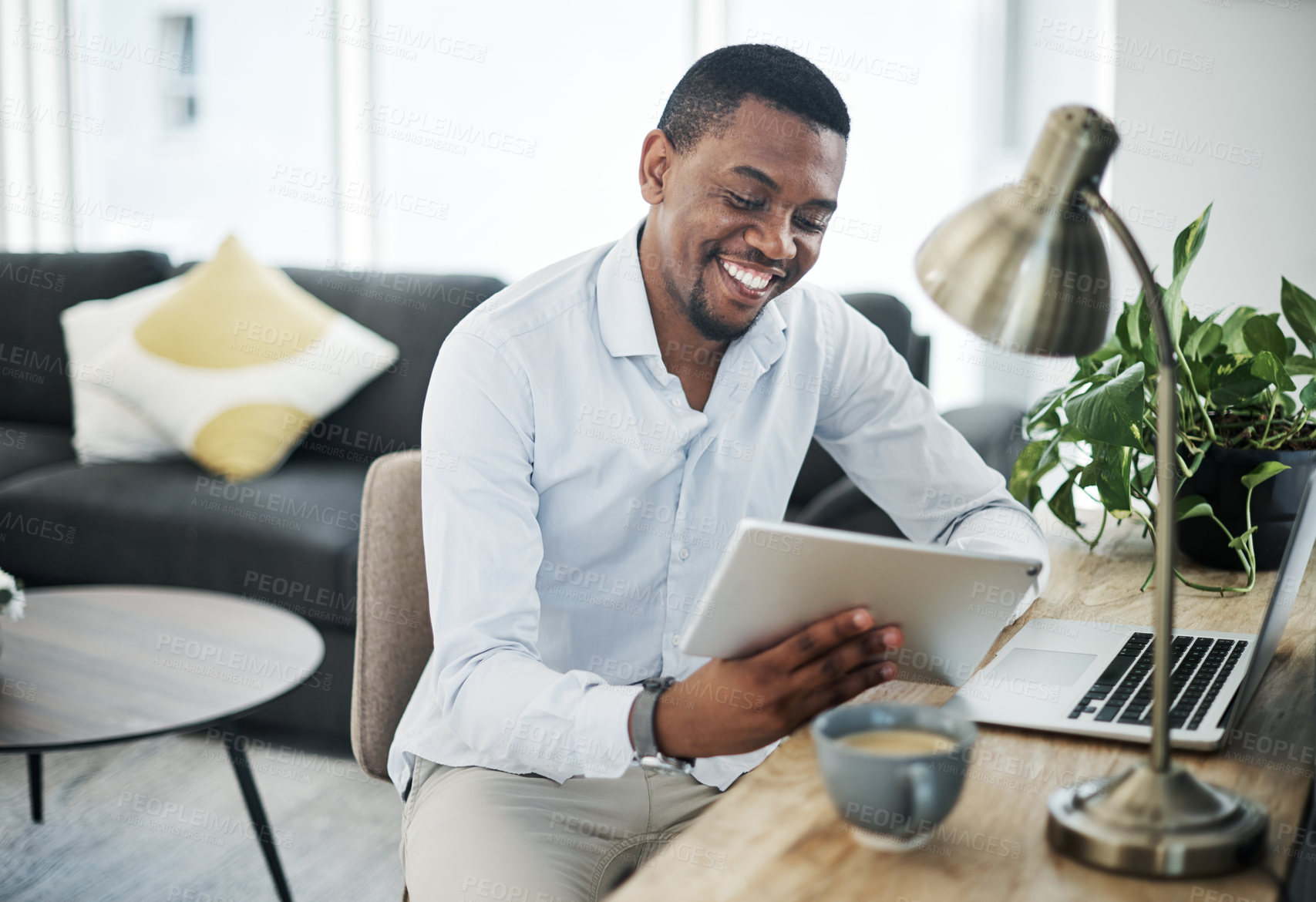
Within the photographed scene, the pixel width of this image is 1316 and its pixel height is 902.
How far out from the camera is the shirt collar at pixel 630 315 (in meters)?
1.26

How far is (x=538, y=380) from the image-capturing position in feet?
3.93

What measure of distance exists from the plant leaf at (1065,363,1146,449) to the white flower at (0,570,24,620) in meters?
1.51

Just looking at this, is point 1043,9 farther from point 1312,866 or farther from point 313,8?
point 1312,866

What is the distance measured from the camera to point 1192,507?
1191 mm

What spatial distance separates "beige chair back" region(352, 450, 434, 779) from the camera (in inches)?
45.7

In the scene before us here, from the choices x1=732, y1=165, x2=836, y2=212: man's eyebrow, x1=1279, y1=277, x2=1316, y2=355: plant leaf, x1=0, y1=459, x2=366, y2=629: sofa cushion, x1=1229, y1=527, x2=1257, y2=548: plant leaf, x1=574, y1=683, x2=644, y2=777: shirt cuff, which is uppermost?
x1=732, y1=165, x2=836, y2=212: man's eyebrow

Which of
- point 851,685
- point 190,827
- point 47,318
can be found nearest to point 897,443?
point 851,685

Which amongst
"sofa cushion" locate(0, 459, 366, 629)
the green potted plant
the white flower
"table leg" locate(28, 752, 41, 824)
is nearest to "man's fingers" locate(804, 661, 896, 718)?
the green potted plant

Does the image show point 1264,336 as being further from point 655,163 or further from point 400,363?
point 400,363

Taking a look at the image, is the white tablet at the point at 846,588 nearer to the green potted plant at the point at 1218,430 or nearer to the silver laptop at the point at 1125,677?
the silver laptop at the point at 1125,677

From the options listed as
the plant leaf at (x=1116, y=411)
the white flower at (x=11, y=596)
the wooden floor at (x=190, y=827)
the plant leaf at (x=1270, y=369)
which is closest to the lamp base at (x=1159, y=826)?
the plant leaf at (x=1116, y=411)

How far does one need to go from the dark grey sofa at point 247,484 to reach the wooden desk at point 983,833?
1158mm

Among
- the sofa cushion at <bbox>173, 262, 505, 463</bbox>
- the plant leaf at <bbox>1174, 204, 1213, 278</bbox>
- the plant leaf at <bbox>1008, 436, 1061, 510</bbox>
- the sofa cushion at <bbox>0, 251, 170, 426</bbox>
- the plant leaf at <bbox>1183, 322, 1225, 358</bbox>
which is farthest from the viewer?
the sofa cushion at <bbox>0, 251, 170, 426</bbox>

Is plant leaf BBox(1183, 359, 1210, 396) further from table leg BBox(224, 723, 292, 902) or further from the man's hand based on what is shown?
table leg BBox(224, 723, 292, 902)
